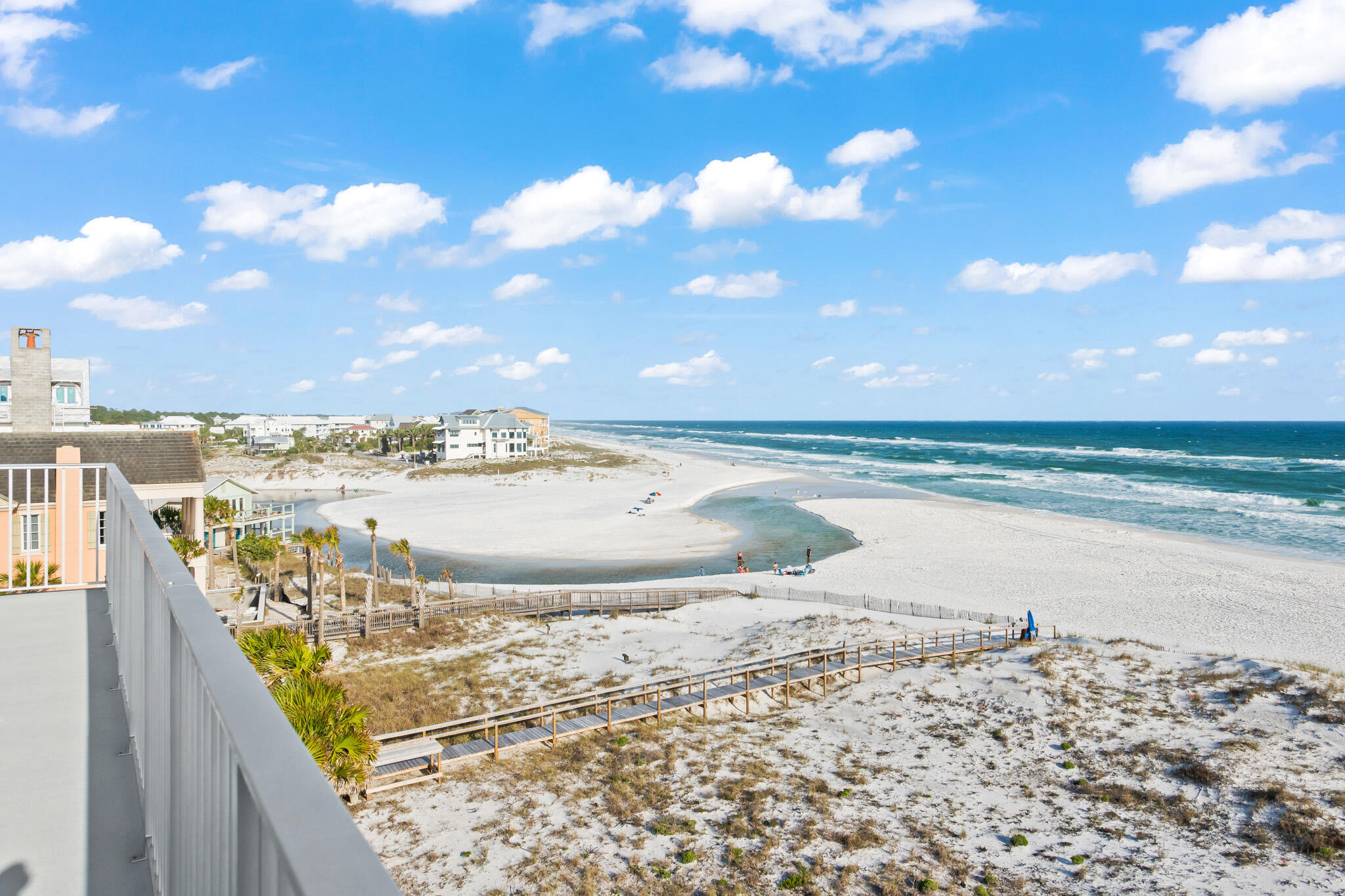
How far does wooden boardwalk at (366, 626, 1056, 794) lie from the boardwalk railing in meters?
2.52

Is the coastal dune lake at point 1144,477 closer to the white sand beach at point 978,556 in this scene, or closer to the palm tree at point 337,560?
the white sand beach at point 978,556

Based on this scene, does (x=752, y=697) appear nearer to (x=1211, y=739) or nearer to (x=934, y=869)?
(x=934, y=869)

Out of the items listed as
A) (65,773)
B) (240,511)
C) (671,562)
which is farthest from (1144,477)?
(65,773)

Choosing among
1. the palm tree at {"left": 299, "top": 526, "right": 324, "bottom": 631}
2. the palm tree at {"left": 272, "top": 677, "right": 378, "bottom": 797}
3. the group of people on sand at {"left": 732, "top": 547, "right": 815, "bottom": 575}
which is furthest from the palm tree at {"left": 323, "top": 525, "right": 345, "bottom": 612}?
the group of people on sand at {"left": 732, "top": 547, "right": 815, "bottom": 575}

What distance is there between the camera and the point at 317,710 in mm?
12180

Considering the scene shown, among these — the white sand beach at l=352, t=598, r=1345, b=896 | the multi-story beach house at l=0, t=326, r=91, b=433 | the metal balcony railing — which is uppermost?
the multi-story beach house at l=0, t=326, r=91, b=433

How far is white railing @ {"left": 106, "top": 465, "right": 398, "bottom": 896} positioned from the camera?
1.30 metres

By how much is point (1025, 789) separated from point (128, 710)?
1680cm

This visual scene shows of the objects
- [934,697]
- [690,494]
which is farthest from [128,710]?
[690,494]

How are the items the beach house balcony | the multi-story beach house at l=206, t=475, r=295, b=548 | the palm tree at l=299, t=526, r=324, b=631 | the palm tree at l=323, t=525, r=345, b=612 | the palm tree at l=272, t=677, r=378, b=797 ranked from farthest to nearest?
the multi-story beach house at l=206, t=475, r=295, b=548, the palm tree at l=323, t=525, r=345, b=612, the palm tree at l=299, t=526, r=324, b=631, the palm tree at l=272, t=677, r=378, b=797, the beach house balcony

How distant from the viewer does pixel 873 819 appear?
14852 mm

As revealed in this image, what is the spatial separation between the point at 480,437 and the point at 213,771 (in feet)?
336

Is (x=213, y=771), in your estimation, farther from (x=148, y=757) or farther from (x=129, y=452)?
(x=129, y=452)

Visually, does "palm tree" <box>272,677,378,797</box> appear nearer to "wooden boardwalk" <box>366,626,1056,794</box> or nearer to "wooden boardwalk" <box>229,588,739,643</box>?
"wooden boardwalk" <box>366,626,1056,794</box>
